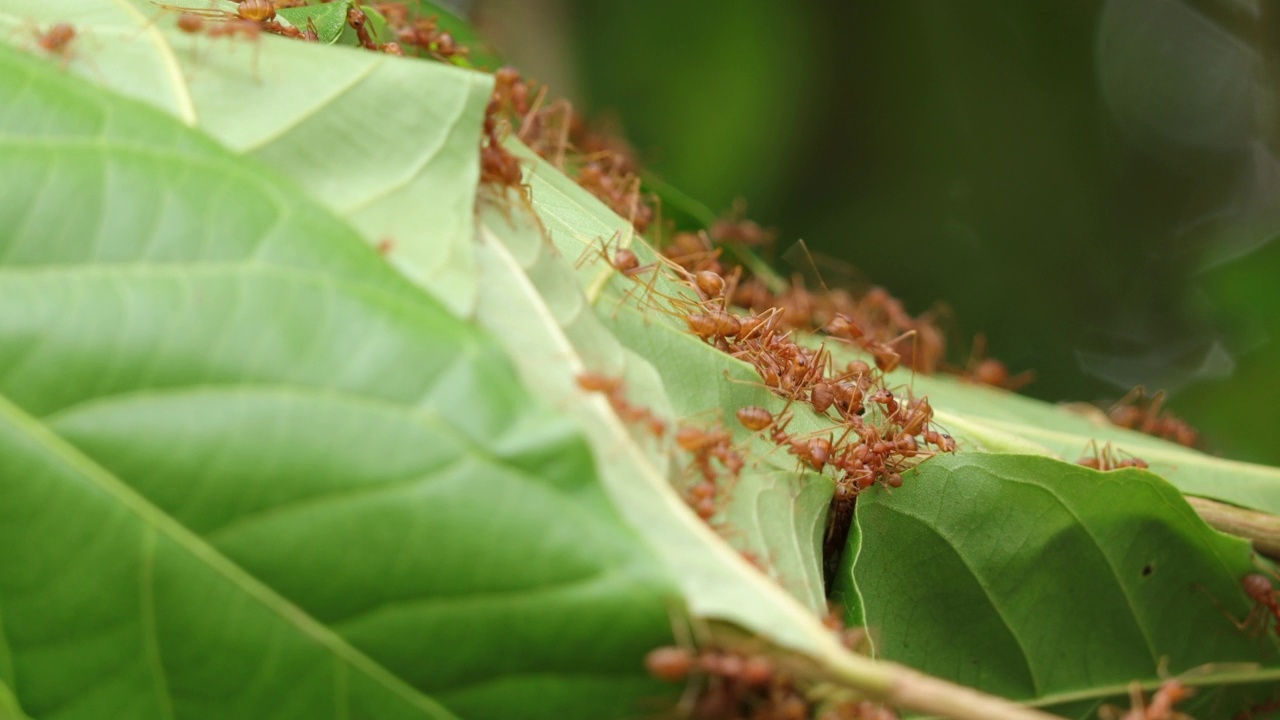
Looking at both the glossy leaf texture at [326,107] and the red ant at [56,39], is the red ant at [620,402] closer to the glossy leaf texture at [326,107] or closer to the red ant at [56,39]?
the glossy leaf texture at [326,107]

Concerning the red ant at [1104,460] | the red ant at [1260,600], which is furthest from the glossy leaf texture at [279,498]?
the red ant at [1104,460]

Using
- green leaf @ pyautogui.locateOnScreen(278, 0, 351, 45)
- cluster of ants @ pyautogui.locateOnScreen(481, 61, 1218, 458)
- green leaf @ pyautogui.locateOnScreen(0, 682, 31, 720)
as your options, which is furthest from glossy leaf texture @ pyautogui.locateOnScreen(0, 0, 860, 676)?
green leaf @ pyautogui.locateOnScreen(0, 682, 31, 720)

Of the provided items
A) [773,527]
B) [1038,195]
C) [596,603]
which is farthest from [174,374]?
[1038,195]

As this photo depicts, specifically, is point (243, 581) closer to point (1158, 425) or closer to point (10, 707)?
point (10, 707)

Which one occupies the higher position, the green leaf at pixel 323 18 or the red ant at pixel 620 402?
the green leaf at pixel 323 18

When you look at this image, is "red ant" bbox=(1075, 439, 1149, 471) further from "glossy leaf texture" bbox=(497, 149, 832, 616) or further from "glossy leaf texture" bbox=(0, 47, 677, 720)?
"glossy leaf texture" bbox=(0, 47, 677, 720)

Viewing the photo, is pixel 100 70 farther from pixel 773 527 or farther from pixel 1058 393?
pixel 1058 393
